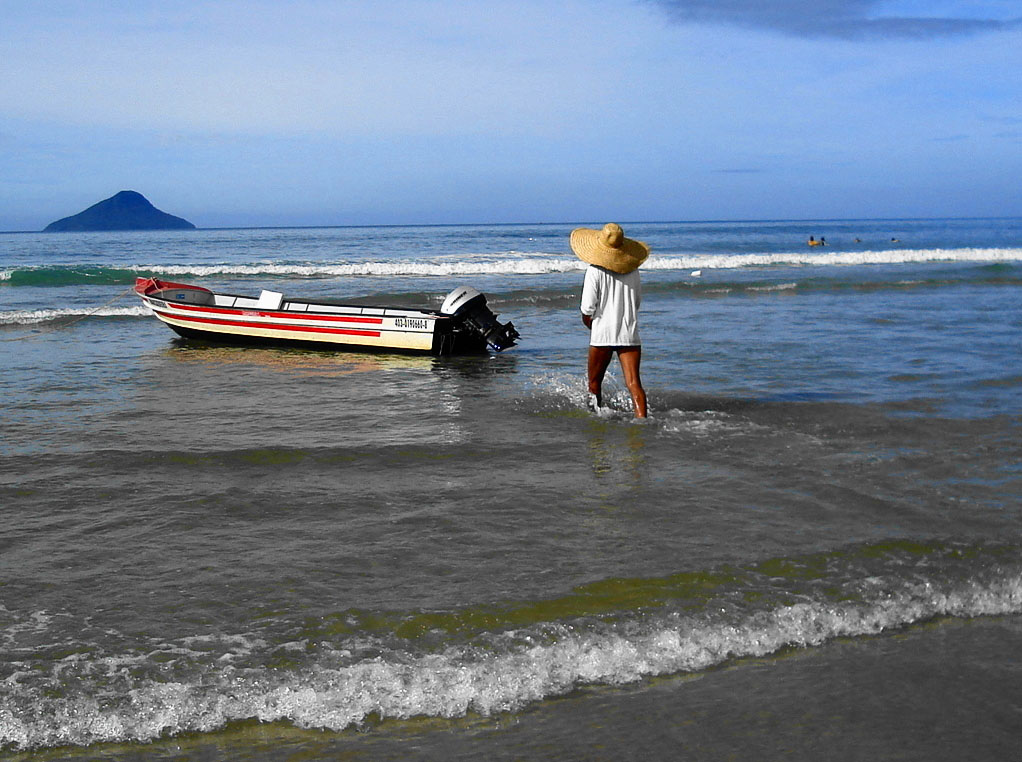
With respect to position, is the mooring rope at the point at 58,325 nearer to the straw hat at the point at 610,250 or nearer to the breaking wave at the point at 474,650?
the straw hat at the point at 610,250

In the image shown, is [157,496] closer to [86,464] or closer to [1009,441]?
[86,464]

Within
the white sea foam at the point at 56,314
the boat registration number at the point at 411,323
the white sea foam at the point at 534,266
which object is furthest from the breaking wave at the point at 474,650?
the white sea foam at the point at 534,266

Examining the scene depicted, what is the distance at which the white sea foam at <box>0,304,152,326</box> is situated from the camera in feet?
61.8

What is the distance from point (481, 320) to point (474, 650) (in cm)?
1020

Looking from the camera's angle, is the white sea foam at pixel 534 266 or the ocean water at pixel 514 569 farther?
the white sea foam at pixel 534 266

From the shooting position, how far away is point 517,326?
18500 millimetres

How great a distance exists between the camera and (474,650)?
3910 millimetres

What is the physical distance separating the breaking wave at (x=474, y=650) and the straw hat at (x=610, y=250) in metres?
4.14

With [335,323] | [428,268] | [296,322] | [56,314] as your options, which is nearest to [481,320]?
[335,323]

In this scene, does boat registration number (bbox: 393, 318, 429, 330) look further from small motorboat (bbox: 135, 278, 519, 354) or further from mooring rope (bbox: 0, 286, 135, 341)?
mooring rope (bbox: 0, 286, 135, 341)

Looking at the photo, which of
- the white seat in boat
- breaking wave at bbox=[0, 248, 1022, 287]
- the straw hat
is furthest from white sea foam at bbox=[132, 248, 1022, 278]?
the straw hat

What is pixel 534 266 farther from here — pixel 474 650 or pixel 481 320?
pixel 474 650

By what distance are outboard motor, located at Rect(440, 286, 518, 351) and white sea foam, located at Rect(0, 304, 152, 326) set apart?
8792 millimetres

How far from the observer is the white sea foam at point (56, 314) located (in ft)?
61.8
